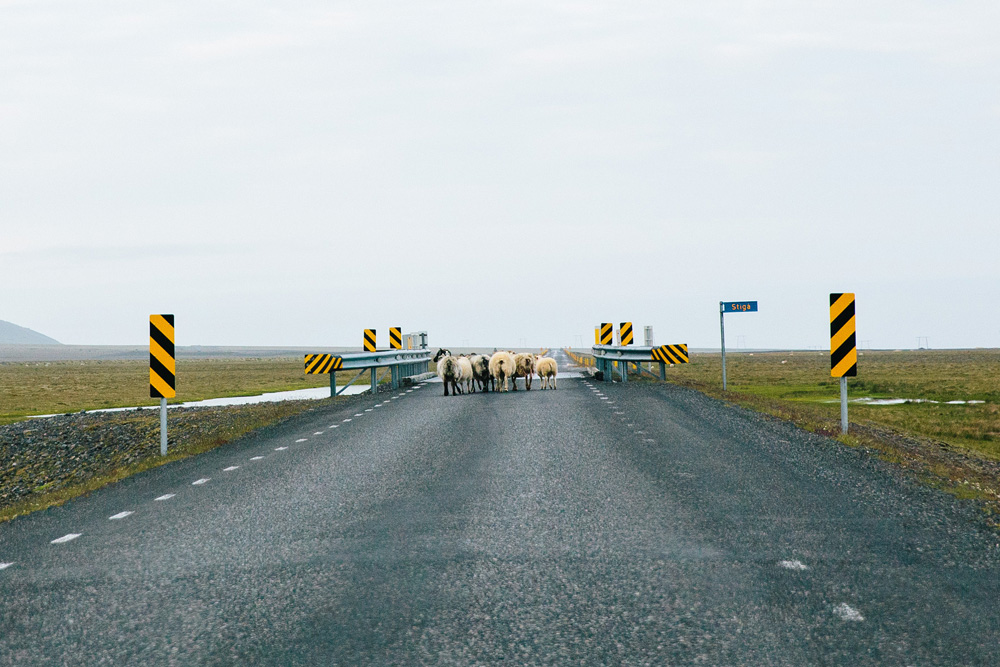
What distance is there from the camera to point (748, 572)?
5582mm

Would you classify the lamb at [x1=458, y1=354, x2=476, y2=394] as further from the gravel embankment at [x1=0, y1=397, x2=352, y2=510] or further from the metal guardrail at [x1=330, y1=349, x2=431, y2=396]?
the gravel embankment at [x1=0, y1=397, x2=352, y2=510]

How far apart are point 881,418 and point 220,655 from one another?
A: 19147 millimetres

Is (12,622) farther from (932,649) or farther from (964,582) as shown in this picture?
(964,582)

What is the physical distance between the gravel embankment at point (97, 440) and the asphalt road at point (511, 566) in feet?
20.4

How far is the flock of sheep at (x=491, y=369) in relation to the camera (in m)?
23.3

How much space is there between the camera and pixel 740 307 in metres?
25.8

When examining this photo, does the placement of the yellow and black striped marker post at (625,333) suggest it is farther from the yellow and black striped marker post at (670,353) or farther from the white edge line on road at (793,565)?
the white edge line on road at (793,565)

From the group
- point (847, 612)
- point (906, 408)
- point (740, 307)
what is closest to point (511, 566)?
point (847, 612)

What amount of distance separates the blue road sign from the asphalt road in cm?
1537

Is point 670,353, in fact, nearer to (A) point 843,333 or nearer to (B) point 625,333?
(B) point 625,333

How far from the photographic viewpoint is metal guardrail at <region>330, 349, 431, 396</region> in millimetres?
24120

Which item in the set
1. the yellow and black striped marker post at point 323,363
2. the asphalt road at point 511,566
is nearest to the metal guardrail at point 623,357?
the yellow and black striped marker post at point 323,363

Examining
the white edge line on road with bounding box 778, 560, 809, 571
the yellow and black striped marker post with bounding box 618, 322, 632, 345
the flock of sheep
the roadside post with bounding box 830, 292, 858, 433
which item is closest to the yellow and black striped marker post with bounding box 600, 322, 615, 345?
the yellow and black striped marker post with bounding box 618, 322, 632, 345

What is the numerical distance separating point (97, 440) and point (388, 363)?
810 cm
